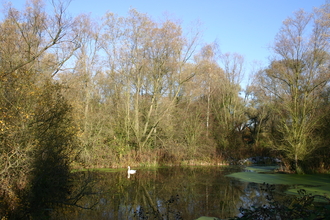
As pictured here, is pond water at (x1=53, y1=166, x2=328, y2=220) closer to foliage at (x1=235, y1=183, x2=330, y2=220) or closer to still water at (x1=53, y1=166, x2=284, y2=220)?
still water at (x1=53, y1=166, x2=284, y2=220)

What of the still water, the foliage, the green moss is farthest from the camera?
the green moss

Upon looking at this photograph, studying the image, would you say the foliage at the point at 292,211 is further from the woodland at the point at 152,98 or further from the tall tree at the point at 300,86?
the tall tree at the point at 300,86

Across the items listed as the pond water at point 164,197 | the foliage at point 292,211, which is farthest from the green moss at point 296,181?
the foliage at point 292,211

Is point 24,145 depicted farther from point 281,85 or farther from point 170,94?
point 170,94

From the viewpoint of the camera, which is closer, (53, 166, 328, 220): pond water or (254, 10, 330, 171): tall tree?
(53, 166, 328, 220): pond water

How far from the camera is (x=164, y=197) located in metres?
10.7

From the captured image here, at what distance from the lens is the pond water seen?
8438mm

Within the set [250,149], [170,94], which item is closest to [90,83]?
[170,94]

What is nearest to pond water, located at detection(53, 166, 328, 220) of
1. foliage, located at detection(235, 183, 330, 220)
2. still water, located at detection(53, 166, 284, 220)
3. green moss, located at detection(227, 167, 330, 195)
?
still water, located at detection(53, 166, 284, 220)

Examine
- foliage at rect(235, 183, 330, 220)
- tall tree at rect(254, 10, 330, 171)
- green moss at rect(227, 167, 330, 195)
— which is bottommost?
green moss at rect(227, 167, 330, 195)

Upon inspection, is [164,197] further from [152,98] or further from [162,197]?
[152,98]

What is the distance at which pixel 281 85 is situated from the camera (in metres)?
17.8

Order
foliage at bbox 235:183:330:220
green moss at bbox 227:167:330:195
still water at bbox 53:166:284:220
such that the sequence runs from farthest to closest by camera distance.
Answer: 1. green moss at bbox 227:167:330:195
2. still water at bbox 53:166:284:220
3. foliage at bbox 235:183:330:220

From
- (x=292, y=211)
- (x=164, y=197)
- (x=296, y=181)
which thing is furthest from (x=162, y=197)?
(x=292, y=211)
